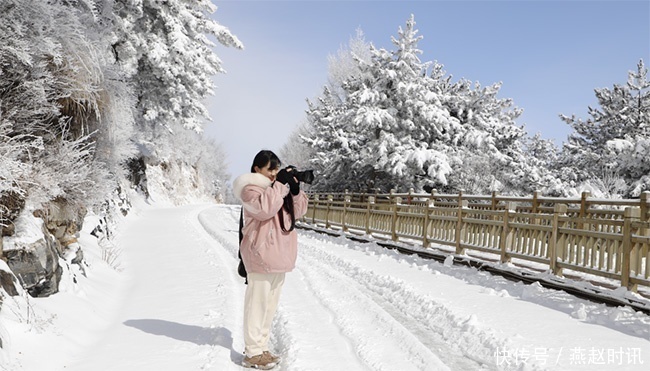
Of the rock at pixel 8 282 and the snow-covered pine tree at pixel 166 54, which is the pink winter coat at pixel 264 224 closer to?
the rock at pixel 8 282

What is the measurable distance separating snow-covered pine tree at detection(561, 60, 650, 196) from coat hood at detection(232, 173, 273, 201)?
22886mm

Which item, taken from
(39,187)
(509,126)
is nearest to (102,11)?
(39,187)

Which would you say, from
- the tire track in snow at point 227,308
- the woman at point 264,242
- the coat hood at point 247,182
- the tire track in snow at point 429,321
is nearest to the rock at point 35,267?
the tire track in snow at point 227,308

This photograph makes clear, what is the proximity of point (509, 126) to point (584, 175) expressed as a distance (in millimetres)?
5649

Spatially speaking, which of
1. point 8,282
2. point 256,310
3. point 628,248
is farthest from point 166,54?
point 628,248

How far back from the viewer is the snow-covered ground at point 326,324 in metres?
4.39

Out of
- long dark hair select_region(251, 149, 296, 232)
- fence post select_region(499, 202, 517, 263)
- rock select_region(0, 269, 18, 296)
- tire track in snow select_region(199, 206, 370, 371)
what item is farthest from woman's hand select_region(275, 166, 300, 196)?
fence post select_region(499, 202, 517, 263)

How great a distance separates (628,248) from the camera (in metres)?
7.04

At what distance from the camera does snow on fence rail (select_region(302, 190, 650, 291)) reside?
23.2ft

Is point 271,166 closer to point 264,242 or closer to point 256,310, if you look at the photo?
point 264,242

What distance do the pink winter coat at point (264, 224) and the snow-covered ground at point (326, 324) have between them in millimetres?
994

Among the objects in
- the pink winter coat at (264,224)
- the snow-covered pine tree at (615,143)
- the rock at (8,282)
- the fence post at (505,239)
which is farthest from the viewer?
the snow-covered pine tree at (615,143)

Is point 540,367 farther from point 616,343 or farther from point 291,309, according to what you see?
point 291,309

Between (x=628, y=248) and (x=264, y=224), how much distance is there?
6068 millimetres
